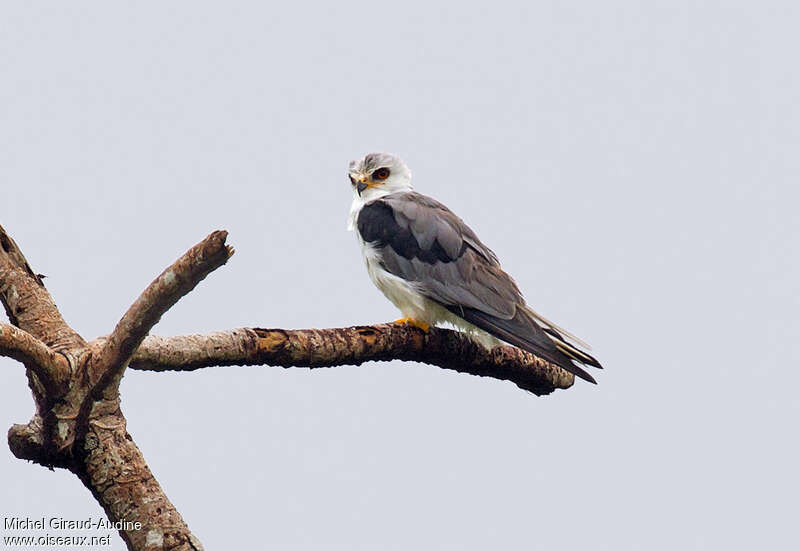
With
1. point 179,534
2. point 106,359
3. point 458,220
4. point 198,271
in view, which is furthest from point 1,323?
point 458,220

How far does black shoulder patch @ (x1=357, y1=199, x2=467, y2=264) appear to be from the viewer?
670cm

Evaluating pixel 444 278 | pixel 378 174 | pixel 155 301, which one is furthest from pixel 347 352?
pixel 378 174

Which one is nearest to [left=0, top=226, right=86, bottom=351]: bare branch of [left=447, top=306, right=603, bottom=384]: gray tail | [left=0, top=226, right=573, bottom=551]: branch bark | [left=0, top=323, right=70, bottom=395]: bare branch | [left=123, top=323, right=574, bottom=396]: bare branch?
[left=0, top=226, right=573, bottom=551]: branch bark

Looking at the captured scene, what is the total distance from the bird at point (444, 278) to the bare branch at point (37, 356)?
262 cm

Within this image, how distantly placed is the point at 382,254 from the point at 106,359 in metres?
2.68

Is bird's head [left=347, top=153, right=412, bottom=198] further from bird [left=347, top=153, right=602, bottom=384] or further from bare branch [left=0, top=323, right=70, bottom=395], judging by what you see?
bare branch [left=0, top=323, right=70, bottom=395]

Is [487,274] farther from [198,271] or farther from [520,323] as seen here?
[198,271]

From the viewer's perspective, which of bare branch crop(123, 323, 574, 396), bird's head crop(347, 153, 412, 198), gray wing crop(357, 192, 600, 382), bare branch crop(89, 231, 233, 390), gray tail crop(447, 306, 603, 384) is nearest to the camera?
bare branch crop(89, 231, 233, 390)

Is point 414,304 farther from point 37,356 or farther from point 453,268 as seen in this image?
point 37,356

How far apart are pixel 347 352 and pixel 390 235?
1.40 m

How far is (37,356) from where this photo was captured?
4.38 meters

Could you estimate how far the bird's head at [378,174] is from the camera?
7.54 metres

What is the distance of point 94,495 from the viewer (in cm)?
467

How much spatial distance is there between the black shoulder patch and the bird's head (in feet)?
1.45
